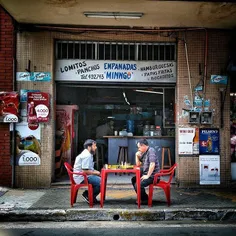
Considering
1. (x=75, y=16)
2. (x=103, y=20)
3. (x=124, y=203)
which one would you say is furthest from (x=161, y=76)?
(x=124, y=203)

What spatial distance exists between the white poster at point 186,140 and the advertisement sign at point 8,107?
4.51m

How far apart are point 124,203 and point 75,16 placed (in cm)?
476

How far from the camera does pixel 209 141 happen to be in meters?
9.59

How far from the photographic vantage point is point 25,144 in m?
9.41

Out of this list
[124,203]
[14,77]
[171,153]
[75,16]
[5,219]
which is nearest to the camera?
[5,219]

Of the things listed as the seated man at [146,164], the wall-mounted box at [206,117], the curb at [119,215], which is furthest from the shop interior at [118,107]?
the curb at [119,215]

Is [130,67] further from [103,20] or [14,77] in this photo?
[14,77]

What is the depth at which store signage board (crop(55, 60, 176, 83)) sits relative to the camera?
977 cm

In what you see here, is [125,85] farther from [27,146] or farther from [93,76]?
[27,146]

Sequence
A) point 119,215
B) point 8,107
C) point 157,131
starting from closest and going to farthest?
1. point 119,215
2. point 8,107
3. point 157,131

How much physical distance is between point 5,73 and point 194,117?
5.32m

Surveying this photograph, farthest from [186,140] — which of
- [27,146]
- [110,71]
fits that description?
[27,146]

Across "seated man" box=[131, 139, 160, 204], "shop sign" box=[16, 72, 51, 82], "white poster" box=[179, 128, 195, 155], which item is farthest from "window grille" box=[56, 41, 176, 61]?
"seated man" box=[131, 139, 160, 204]

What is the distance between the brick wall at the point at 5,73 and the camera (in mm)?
Answer: 9258
